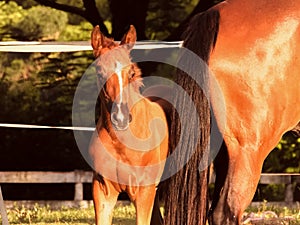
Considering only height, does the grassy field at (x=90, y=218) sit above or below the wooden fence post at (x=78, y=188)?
above

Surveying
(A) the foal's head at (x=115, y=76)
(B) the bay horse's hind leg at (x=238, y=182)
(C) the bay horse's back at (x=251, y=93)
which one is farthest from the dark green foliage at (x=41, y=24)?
(B) the bay horse's hind leg at (x=238, y=182)

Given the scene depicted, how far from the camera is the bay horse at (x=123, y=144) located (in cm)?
614

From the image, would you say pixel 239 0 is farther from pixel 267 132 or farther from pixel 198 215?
pixel 198 215

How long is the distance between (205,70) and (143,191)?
0.95m

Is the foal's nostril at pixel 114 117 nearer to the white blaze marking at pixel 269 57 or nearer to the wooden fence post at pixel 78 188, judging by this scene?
the white blaze marking at pixel 269 57

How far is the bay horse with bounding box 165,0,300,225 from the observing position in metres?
5.93

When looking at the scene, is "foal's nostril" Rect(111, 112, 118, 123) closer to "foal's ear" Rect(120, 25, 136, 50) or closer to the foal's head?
the foal's head

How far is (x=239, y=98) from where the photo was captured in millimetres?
5945

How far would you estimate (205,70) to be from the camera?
604 cm

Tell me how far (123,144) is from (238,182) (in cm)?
87

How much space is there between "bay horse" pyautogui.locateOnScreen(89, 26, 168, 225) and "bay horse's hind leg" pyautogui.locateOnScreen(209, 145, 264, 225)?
0.59 m

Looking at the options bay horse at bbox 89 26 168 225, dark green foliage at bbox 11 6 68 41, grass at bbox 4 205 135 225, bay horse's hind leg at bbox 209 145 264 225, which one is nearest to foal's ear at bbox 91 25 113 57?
bay horse at bbox 89 26 168 225

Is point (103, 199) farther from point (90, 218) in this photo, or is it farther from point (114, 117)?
point (90, 218)

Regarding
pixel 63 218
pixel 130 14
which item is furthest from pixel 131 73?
pixel 130 14
